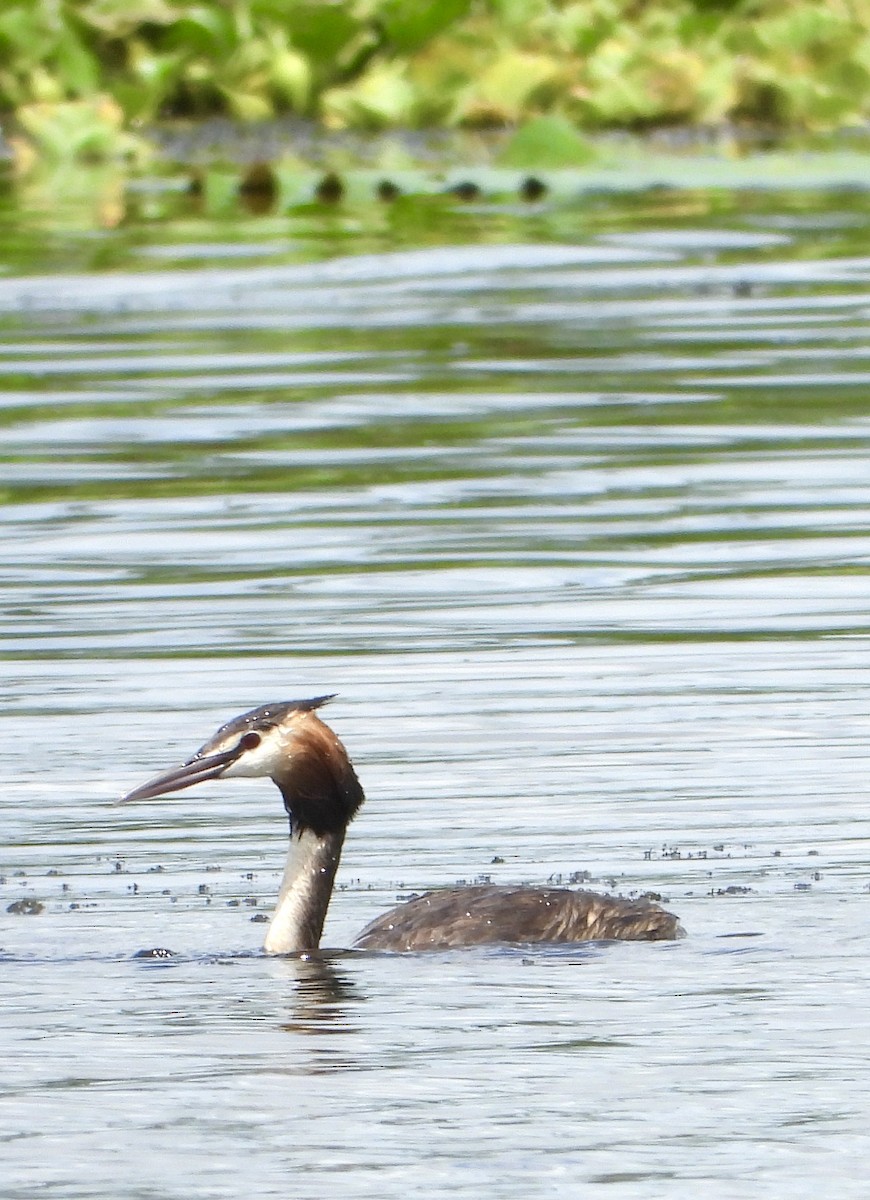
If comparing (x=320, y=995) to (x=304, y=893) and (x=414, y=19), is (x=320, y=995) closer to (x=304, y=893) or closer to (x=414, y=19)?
(x=304, y=893)

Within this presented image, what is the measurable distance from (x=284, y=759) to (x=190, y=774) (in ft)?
0.69

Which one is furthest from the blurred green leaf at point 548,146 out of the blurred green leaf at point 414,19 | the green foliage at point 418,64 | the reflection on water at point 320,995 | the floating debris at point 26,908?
the reflection on water at point 320,995

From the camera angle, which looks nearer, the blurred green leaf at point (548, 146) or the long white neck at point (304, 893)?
the long white neck at point (304, 893)

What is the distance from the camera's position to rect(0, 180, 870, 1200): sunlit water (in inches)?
245

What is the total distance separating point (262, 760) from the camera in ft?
26.0

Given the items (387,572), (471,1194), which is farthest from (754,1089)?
(387,572)

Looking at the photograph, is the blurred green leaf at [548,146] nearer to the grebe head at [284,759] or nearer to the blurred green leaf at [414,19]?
the blurred green leaf at [414,19]

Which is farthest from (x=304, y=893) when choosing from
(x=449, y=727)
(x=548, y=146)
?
(x=548, y=146)

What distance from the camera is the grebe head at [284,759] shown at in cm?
791

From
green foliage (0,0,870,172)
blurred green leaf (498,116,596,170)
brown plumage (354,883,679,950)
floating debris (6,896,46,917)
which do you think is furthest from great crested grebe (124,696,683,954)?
green foliage (0,0,870,172)

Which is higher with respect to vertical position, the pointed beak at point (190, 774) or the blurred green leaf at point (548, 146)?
the blurred green leaf at point (548, 146)

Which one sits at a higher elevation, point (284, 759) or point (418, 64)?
point (418, 64)

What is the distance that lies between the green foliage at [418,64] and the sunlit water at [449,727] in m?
9.63

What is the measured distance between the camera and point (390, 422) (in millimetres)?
15531
